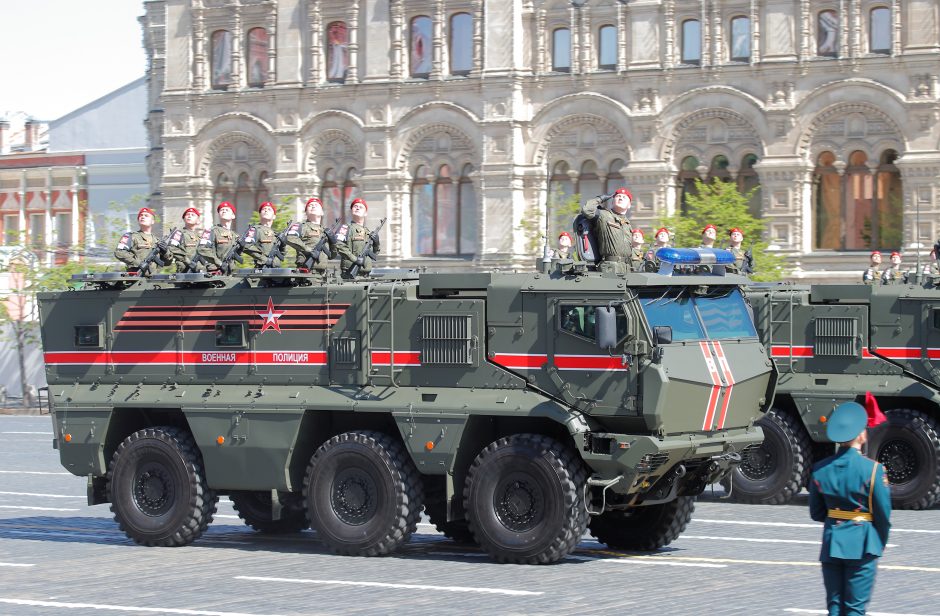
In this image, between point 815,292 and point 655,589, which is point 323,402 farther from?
point 815,292

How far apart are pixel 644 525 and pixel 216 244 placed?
Result: 18.2 feet

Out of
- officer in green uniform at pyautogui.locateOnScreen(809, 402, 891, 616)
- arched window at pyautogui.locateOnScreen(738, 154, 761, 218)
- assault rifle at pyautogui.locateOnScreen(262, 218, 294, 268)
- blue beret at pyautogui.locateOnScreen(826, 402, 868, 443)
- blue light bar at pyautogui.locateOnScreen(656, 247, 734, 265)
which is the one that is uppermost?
arched window at pyautogui.locateOnScreen(738, 154, 761, 218)

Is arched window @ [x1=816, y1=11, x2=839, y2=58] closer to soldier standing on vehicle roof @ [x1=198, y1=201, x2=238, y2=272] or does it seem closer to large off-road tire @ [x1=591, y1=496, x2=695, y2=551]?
soldier standing on vehicle roof @ [x1=198, y1=201, x2=238, y2=272]

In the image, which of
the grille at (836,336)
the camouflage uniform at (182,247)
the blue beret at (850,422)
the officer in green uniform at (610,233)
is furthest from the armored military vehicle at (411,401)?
the grille at (836,336)

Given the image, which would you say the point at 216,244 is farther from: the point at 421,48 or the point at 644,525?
the point at 421,48

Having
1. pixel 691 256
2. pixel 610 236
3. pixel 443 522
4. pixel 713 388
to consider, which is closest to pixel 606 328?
pixel 713 388

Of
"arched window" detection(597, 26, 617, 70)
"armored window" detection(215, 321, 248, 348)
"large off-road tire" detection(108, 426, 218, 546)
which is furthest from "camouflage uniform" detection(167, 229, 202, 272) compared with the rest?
"arched window" detection(597, 26, 617, 70)

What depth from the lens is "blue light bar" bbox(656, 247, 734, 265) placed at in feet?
53.7

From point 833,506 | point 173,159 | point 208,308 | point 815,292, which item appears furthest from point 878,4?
point 833,506

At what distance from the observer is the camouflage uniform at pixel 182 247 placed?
19.2 metres

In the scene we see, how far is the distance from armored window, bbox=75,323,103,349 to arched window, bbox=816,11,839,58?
30.4 metres

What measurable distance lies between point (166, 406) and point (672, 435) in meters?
5.09

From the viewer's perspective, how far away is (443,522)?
57.4 feet

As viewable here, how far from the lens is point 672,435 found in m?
15.8
